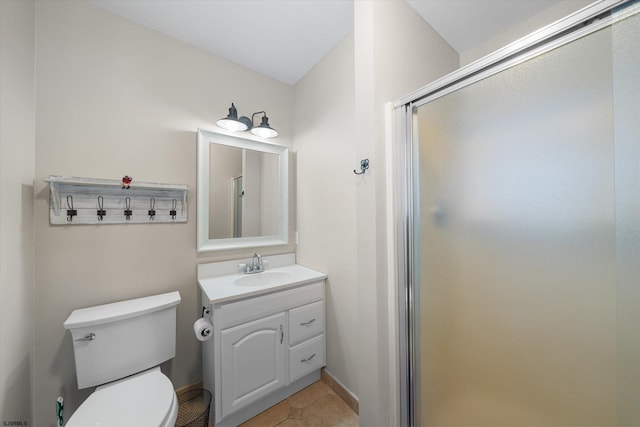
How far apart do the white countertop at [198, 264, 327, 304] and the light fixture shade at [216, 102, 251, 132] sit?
1.14 meters

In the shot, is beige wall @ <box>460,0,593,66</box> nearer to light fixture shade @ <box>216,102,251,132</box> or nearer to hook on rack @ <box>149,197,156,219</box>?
light fixture shade @ <box>216,102,251,132</box>

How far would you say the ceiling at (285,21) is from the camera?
1291 millimetres

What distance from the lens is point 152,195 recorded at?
1.45 m

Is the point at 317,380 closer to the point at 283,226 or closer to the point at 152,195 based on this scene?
the point at 283,226

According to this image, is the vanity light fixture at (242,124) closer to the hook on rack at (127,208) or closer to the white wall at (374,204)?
the hook on rack at (127,208)

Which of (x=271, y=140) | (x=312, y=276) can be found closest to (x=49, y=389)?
(x=312, y=276)

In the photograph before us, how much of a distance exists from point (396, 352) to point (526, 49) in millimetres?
1305

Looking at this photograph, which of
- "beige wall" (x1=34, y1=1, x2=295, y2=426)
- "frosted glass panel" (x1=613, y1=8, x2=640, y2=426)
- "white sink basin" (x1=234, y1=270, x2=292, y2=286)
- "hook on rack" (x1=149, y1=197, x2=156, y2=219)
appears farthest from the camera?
"white sink basin" (x1=234, y1=270, x2=292, y2=286)

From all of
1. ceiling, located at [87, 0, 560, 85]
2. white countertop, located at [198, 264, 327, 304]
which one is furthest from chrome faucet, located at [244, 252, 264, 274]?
ceiling, located at [87, 0, 560, 85]

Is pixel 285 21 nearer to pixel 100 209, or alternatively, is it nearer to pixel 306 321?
pixel 100 209

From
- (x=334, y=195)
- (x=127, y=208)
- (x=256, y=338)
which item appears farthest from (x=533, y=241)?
(x=127, y=208)

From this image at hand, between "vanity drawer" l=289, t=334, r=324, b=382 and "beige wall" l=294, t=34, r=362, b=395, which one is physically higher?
"beige wall" l=294, t=34, r=362, b=395

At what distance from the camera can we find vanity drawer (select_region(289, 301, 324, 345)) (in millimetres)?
1500

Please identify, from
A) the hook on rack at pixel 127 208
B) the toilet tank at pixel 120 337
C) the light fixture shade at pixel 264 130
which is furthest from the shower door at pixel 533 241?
the hook on rack at pixel 127 208
